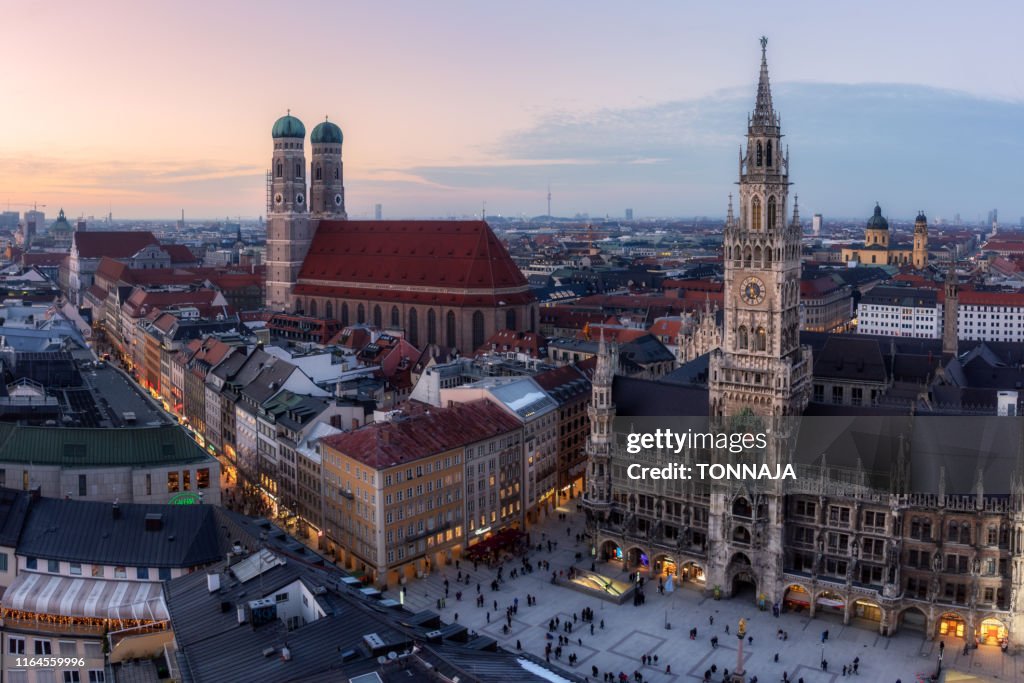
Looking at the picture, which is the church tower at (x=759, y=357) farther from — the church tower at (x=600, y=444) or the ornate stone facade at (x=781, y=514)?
the church tower at (x=600, y=444)

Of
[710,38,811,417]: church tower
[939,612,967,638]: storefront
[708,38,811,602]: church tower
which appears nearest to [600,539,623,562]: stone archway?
[708,38,811,602]: church tower

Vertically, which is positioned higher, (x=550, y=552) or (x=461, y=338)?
(x=461, y=338)

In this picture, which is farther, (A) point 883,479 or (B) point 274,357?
(B) point 274,357

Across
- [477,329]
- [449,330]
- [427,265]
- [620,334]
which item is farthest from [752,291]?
[427,265]

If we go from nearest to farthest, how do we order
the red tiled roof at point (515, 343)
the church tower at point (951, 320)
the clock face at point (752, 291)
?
the clock face at point (752, 291) < the church tower at point (951, 320) < the red tiled roof at point (515, 343)

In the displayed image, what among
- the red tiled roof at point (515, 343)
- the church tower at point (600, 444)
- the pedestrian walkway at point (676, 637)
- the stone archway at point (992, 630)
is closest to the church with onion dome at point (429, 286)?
the red tiled roof at point (515, 343)


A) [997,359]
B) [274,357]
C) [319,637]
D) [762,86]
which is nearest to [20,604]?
[319,637]

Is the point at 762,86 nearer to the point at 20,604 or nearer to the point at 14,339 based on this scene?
the point at 20,604
